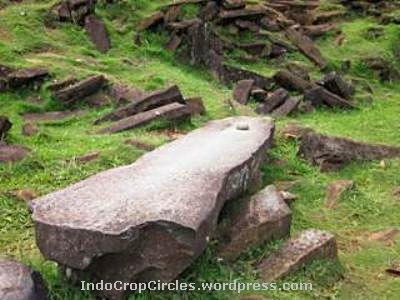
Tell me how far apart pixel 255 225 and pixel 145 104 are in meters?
3.82

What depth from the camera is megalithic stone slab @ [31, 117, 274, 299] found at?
14.8 ft

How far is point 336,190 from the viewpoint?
7.36 meters

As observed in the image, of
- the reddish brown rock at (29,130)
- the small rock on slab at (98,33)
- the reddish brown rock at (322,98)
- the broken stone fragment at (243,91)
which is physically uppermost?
the small rock on slab at (98,33)

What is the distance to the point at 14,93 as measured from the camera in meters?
9.87

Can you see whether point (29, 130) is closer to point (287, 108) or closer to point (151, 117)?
point (151, 117)

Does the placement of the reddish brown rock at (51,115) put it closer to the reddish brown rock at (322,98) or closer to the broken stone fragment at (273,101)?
the broken stone fragment at (273,101)

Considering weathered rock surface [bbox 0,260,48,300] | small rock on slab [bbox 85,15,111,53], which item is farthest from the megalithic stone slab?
small rock on slab [bbox 85,15,111,53]

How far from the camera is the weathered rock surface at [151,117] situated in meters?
8.46

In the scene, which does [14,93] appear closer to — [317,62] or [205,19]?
[205,19]

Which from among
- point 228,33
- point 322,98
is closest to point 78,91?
point 322,98

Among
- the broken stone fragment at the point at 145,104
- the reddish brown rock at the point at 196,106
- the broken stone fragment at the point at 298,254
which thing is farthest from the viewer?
the reddish brown rock at the point at 196,106

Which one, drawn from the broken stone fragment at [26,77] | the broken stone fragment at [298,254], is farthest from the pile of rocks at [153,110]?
the broken stone fragment at [298,254]

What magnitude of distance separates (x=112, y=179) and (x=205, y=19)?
317 inches

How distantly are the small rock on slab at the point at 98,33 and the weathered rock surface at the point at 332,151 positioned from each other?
4.97 meters
